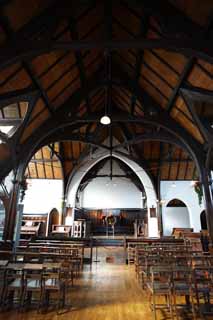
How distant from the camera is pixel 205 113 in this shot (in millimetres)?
6809

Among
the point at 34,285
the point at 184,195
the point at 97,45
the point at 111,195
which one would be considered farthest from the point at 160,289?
the point at 111,195

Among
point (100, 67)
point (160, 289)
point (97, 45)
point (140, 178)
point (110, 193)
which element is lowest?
point (160, 289)

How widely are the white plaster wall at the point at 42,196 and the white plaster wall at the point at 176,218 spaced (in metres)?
6.84

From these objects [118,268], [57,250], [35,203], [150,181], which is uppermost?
[150,181]

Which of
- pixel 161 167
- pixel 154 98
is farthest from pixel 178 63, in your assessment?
pixel 161 167

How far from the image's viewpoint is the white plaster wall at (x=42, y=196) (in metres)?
12.9

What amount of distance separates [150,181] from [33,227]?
7172 mm

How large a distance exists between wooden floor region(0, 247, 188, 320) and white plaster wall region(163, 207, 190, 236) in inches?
312

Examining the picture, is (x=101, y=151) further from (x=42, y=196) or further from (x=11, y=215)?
(x=11, y=215)

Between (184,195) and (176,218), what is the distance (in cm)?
196

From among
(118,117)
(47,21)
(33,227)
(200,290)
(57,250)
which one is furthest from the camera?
(33,227)

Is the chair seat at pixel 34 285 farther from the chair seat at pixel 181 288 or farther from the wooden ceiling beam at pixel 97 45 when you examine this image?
the wooden ceiling beam at pixel 97 45

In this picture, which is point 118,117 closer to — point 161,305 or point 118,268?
point 118,268

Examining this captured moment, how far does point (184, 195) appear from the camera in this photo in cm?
1271
